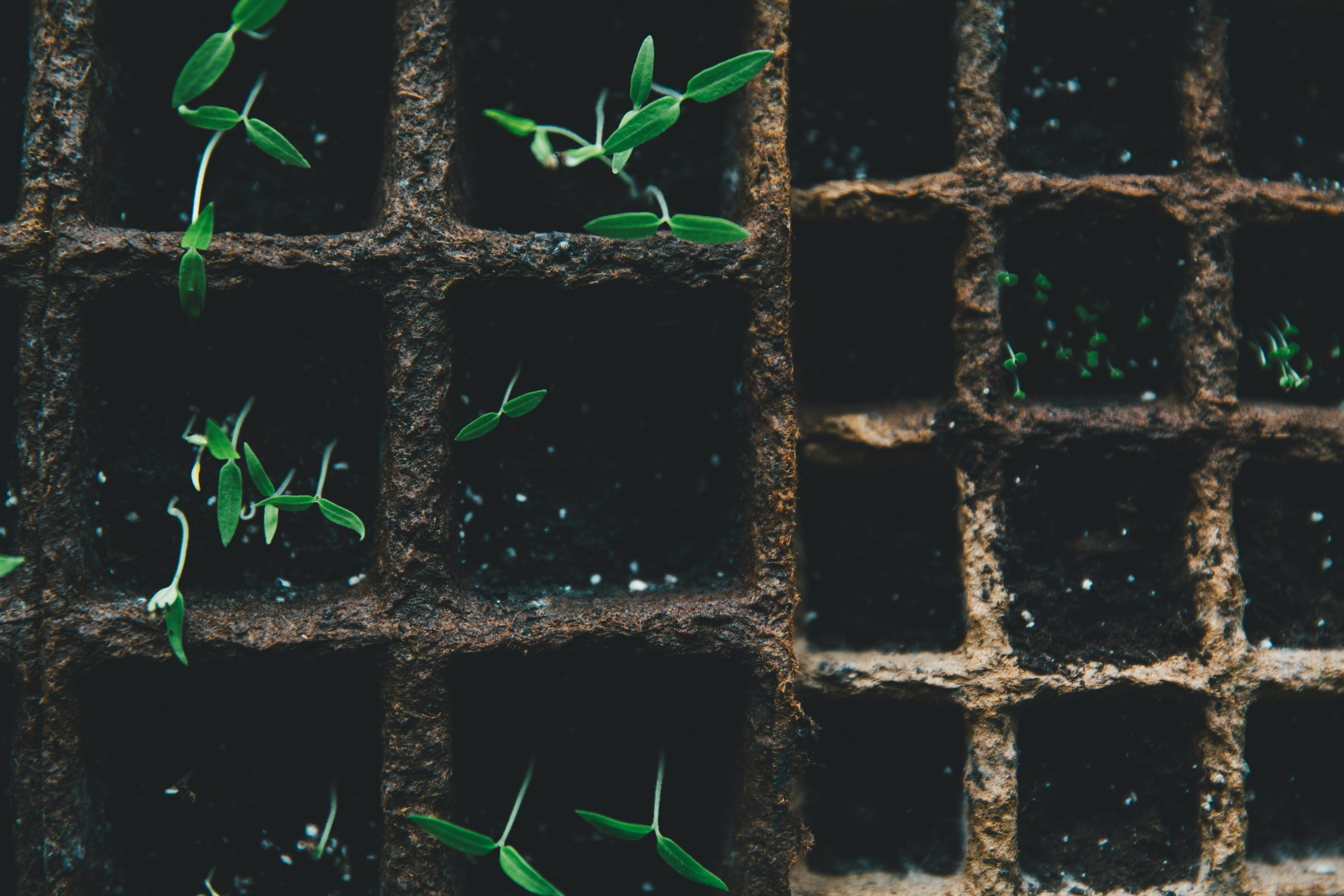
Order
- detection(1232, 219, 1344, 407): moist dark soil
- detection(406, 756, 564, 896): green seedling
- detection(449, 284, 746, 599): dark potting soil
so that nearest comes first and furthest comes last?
detection(406, 756, 564, 896): green seedling < detection(449, 284, 746, 599): dark potting soil < detection(1232, 219, 1344, 407): moist dark soil

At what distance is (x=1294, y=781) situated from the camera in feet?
2.81

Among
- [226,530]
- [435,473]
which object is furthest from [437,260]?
[226,530]

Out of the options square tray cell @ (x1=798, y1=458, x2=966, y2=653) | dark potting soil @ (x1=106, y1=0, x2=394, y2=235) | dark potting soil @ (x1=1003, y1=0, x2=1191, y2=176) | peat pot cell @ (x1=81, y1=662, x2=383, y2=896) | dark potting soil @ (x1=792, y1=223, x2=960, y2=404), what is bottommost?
peat pot cell @ (x1=81, y1=662, x2=383, y2=896)

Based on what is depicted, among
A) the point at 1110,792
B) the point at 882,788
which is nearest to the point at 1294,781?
the point at 1110,792

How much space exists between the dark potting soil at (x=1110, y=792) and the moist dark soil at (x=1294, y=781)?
11cm

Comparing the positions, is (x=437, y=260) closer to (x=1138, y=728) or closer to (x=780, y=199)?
(x=780, y=199)

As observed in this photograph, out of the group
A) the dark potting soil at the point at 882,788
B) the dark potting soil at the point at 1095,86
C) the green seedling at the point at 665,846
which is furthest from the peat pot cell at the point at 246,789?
the dark potting soil at the point at 1095,86

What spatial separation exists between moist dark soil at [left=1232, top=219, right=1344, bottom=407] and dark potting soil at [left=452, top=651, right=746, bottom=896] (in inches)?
28.7

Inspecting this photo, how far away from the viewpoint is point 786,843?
27.3 inches

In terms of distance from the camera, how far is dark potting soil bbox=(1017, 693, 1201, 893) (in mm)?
798

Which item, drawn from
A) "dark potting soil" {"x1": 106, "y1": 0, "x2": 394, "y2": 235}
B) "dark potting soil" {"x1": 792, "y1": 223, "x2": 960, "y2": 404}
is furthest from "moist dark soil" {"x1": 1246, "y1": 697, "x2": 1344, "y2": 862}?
"dark potting soil" {"x1": 106, "y1": 0, "x2": 394, "y2": 235}

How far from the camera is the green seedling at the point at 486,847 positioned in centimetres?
65

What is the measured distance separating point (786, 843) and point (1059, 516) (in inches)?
17.6

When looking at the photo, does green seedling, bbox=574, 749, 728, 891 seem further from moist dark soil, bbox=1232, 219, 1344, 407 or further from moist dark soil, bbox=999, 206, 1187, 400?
moist dark soil, bbox=1232, 219, 1344, 407
